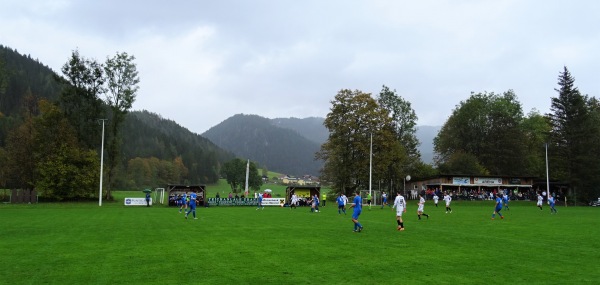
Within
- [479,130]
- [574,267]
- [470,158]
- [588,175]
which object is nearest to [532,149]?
[479,130]

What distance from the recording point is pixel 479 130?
8556 centimetres

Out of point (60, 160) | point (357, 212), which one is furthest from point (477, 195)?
point (60, 160)

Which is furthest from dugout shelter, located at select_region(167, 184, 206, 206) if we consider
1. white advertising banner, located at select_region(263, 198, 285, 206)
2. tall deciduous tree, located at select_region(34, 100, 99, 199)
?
tall deciduous tree, located at select_region(34, 100, 99, 199)

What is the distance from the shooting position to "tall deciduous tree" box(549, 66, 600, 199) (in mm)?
62934

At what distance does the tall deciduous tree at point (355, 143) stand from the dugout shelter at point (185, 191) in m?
18.6

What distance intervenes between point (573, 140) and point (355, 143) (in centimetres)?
3179

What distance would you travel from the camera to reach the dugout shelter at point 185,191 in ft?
180

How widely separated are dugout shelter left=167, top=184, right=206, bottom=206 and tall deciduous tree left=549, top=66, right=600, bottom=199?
167 ft

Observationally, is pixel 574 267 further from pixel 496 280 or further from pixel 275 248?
pixel 275 248

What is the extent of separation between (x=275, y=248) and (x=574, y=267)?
839 cm

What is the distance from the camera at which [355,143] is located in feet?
213

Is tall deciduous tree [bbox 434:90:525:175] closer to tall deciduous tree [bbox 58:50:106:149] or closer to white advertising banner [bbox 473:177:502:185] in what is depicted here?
white advertising banner [bbox 473:177:502:185]

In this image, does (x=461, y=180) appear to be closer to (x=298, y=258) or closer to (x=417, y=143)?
(x=417, y=143)

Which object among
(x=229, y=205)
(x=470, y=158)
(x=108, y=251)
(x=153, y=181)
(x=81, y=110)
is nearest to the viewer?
(x=108, y=251)
